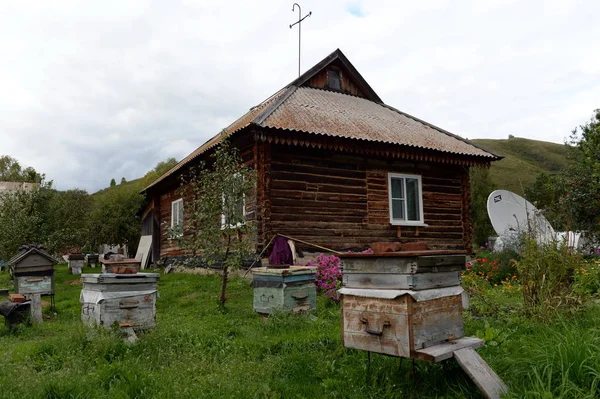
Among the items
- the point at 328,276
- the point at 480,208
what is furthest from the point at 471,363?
the point at 480,208

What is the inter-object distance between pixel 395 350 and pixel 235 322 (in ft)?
12.1

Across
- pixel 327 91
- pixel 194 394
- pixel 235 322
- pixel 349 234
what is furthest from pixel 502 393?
pixel 327 91

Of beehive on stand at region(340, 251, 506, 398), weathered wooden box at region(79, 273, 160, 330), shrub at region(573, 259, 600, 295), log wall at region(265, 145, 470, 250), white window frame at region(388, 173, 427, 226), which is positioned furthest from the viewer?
white window frame at region(388, 173, 427, 226)

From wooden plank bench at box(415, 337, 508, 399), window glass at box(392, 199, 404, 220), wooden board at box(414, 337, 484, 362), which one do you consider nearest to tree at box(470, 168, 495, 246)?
window glass at box(392, 199, 404, 220)

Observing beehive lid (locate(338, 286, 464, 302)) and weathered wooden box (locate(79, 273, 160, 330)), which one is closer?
beehive lid (locate(338, 286, 464, 302))

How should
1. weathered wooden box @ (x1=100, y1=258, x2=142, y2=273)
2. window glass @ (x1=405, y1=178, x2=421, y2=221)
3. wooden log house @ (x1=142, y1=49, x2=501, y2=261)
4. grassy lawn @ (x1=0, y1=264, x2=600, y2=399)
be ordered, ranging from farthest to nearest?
window glass @ (x1=405, y1=178, x2=421, y2=221), wooden log house @ (x1=142, y1=49, x2=501, y2=261), weathered wooden box @ (x1=100, y1=258, x2=142, y2=273), grassy lawn @ (x1=0, y1=264, x2=600, y2=399)

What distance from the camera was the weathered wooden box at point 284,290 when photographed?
271 inches

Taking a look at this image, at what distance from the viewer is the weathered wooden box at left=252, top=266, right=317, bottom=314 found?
6875mm

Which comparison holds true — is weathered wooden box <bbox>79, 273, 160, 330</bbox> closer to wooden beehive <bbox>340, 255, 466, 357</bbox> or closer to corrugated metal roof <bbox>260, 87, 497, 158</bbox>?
wooden beehive <bbox>340, 255, 466, 357</bbox>

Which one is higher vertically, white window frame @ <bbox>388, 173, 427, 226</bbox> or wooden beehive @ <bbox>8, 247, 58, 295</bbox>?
white window frame @ <bbox>388, 173, 427, 226</bbox>

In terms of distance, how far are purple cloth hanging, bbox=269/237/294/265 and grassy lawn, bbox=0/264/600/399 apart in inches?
152

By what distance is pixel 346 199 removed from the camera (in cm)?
1272

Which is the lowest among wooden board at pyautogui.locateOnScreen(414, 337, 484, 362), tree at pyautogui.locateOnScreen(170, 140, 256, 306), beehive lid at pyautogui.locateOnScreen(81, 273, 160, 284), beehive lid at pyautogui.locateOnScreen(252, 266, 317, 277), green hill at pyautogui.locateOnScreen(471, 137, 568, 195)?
wooden board at pyautogui.locateOnScreen(414, 337, 484, 362)

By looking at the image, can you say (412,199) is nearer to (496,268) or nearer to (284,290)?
(496,268)
